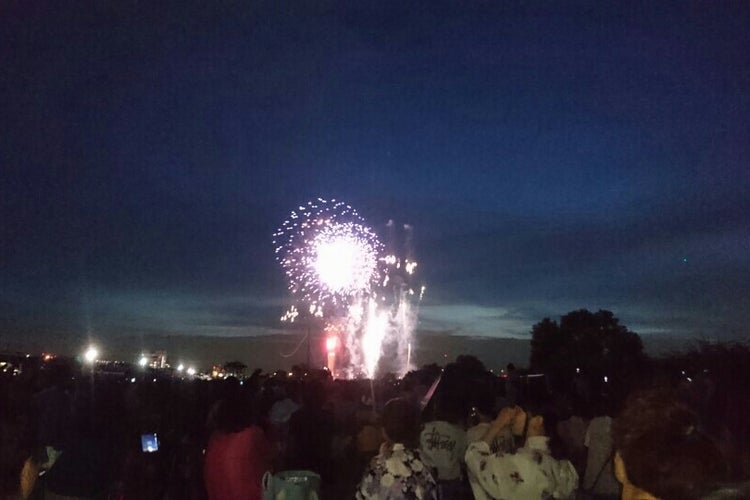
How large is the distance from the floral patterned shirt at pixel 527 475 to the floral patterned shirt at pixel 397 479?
0.99 m

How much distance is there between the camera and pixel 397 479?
4.90 m

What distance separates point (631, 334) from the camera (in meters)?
67.8

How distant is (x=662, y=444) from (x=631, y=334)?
227 feet

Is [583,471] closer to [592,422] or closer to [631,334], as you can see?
[592,422]

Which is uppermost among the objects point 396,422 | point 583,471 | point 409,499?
point 396,422

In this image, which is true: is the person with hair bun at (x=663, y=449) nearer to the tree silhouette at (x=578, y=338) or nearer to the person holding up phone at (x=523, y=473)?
the person holding up phone at (x=523, y=473)

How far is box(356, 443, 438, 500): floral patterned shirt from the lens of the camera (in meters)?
4.88

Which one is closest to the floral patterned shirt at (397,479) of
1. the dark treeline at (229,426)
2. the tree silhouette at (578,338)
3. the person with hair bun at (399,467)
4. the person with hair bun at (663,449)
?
the person with hair bun at (399,467)

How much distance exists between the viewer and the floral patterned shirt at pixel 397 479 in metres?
4.88

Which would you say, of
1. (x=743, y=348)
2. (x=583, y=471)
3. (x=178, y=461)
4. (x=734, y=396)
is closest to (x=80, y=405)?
(x=178, y=461)

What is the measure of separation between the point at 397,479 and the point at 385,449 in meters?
0.27

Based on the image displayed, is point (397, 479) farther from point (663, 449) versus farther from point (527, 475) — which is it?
point (663, 449)

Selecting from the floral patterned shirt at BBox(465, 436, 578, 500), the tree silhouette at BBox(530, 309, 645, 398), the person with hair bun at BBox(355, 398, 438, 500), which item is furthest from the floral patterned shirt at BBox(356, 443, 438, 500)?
the tree silhouette at BBox(530, 309, 645, 398)

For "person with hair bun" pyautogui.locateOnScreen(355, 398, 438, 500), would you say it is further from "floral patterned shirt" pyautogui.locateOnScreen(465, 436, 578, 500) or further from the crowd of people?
"floral patterned shirt" pyautogui.locateOnScreen(465, 436, 578, 500)
